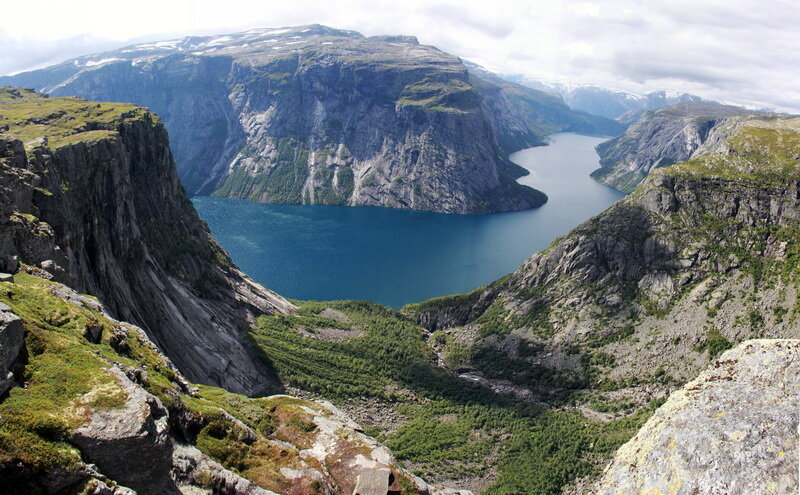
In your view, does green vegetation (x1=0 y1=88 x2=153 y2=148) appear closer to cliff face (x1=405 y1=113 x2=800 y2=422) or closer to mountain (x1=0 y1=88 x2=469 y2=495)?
mountain (x1=0 y1=88 x2=469 y2=495)

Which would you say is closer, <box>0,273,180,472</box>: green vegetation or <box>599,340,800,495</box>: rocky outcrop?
<box>599,340,800,495</box>: rocky outcrop

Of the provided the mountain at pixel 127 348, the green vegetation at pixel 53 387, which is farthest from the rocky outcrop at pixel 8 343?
the green vegetation at pixel 53 387

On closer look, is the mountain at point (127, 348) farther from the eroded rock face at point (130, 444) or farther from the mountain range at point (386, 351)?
the mountain range at point (386, 351)

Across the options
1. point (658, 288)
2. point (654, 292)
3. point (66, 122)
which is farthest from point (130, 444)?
point (658, 288)

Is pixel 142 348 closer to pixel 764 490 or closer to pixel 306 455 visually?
pixel 306 455

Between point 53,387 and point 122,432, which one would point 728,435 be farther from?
point 53,387

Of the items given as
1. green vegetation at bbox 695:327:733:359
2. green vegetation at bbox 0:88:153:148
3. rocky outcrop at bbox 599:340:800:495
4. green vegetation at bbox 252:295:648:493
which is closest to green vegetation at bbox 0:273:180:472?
rocky outcrop at bbox 599:340:800:495

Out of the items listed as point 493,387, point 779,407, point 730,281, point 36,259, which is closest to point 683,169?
point 730,281
